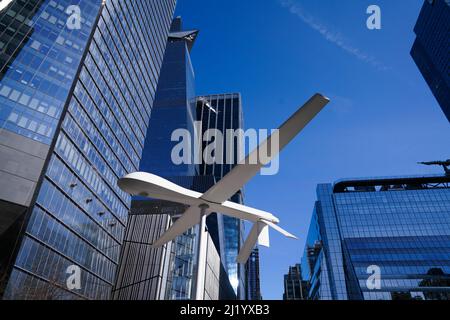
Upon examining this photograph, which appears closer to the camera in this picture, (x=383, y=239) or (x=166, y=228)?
(x=166, y=228)

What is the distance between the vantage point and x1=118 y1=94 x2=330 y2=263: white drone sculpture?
11.4 m

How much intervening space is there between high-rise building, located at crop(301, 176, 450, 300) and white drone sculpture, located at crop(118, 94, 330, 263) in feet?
270

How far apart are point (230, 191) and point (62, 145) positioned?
41.1 m

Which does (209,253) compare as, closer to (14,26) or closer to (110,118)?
(110,118)

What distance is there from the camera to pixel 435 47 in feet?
447

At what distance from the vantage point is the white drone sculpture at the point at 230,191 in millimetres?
11422

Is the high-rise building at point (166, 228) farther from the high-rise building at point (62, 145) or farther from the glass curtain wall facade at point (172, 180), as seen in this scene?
the high-rise building at point (62, 145)

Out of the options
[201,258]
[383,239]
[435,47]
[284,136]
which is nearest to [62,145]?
[201,258]

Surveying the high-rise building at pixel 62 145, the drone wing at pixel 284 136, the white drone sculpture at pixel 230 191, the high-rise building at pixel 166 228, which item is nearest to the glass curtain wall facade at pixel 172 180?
the high-rise building at pixel 166 228

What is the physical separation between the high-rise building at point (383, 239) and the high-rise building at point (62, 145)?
70004mm

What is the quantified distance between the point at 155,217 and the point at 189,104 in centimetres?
9620

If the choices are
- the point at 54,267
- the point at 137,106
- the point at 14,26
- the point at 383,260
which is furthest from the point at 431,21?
the point at 54,267

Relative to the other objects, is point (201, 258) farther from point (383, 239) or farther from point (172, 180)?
point (172, 180)

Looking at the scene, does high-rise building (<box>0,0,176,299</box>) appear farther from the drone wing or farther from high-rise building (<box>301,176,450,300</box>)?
high-rise building (<box>301,176,450,300</box>)
